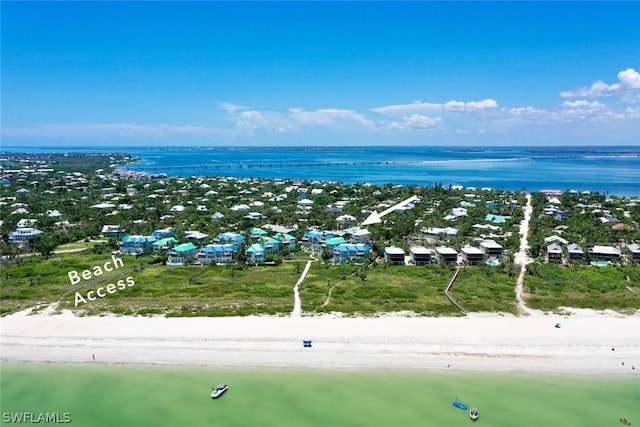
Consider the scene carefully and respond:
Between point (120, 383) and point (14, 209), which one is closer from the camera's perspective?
point (120, 383)

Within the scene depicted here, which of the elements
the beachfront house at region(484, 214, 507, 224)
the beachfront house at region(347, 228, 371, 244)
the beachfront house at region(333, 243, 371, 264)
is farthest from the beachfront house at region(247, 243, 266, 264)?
the beachfront house at region(484, 214, 507, 224)

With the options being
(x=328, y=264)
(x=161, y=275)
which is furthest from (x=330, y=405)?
(x=161, y=275)

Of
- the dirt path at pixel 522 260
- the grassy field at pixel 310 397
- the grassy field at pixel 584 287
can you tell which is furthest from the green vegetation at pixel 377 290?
the grassy field at pixel 310 397

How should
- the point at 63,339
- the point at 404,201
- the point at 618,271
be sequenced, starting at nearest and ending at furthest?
1. the point at 63,339
2. the point at 618,271
3. the point at 404,201

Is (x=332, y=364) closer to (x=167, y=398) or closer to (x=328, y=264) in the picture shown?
(x=167, y=398)

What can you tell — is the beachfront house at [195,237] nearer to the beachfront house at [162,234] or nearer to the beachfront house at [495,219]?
the beachfront house at [162,234]

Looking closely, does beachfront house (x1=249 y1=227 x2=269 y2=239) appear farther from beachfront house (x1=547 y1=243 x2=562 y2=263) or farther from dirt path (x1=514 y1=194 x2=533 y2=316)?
beachfront house (x1=547 y1=243 x2=562 y2=263)
